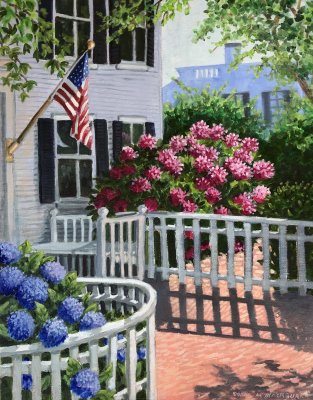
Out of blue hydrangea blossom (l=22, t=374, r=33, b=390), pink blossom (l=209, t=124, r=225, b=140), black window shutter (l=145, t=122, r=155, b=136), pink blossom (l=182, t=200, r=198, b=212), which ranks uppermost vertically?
black window shutter (l=145, t=122, r=155, b=136)

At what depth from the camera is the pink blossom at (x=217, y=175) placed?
420 inches

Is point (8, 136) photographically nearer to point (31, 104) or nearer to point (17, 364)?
point (31, 104)

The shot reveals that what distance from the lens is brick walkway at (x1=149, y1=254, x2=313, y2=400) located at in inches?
248

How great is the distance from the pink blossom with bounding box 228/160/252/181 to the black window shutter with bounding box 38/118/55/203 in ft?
9.29

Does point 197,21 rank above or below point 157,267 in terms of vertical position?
above

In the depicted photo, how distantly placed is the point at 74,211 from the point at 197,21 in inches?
216

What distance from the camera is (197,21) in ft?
52.6

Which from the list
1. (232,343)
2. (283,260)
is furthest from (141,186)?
(232,343)

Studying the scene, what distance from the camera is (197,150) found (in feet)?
35.8

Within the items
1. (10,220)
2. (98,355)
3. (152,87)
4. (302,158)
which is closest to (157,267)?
(10,220)

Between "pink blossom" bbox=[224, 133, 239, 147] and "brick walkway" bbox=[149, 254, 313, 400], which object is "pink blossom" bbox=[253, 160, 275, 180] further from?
"brick walkway" bbox=[149, 254, 313, 400]

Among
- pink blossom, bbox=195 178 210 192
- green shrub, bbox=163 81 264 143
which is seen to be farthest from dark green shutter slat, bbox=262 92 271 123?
pink blossom, bbox=195 178 210 192

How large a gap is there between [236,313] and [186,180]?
8.24 feet

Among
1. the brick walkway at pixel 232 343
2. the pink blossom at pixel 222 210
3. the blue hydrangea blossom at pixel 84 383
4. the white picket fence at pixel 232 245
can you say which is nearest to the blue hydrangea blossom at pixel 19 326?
the blue hydrangea blossom at pixel 84 383
